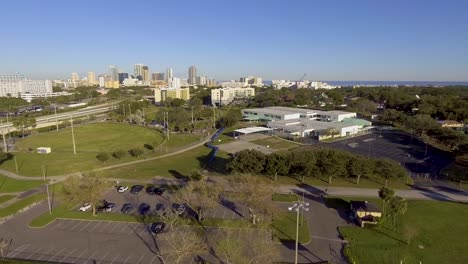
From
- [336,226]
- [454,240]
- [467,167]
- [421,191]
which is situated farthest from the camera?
Answer: [467,167]

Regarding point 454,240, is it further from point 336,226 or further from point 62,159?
point 62,159

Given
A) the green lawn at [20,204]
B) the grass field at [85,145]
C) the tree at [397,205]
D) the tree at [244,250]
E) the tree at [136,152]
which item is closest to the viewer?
the tree at [244,250]

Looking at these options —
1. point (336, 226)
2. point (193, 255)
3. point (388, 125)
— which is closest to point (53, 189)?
point (193, 255)

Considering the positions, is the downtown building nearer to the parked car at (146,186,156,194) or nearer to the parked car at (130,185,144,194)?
the parked car at (130,185,144,194)

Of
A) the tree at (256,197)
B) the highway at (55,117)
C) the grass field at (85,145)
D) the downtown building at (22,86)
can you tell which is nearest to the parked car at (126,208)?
the tree at (256,197)

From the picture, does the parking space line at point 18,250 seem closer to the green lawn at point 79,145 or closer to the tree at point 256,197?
the tree at point 256,197
